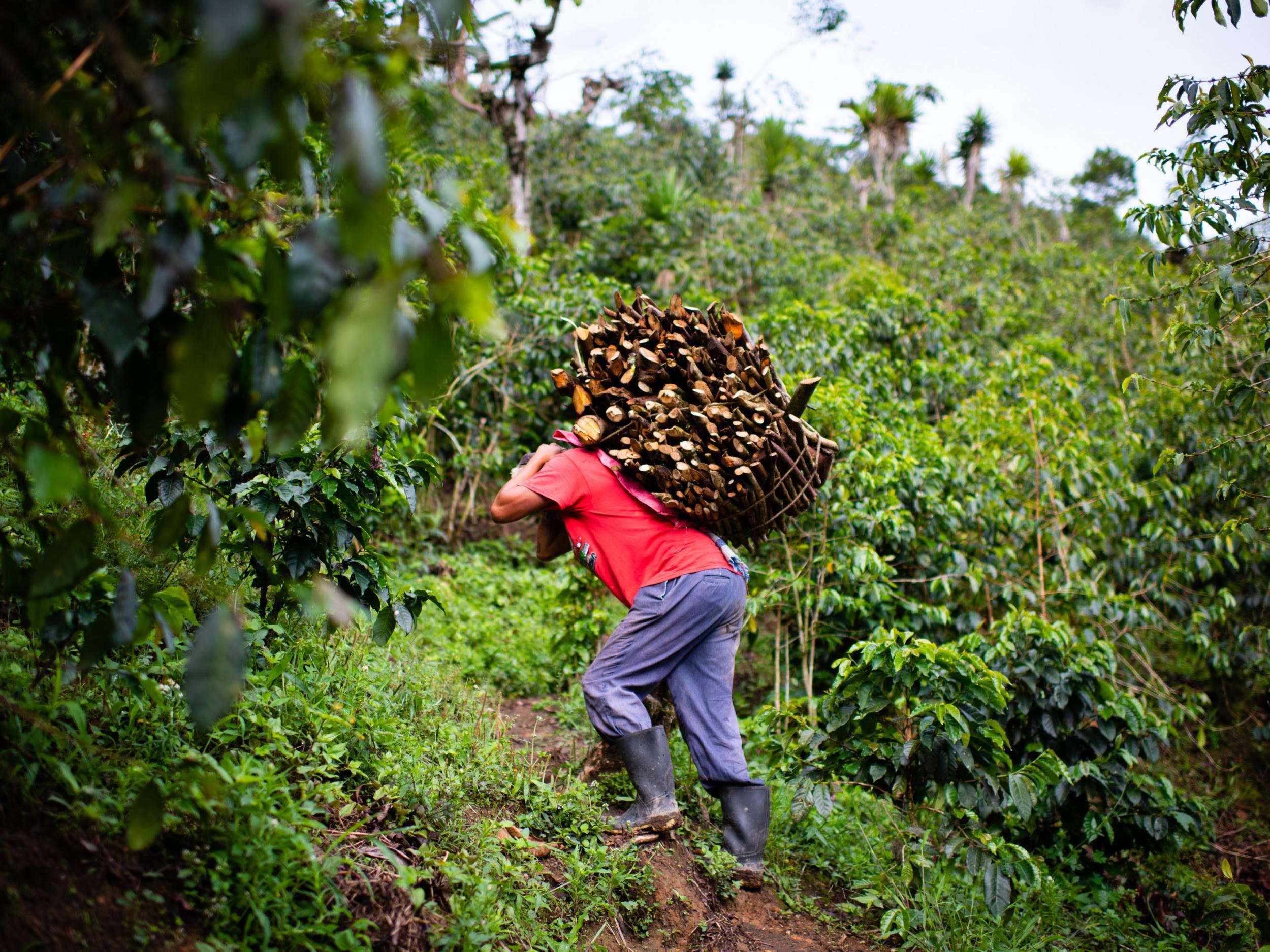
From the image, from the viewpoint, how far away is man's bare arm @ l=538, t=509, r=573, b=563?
3.24 metres

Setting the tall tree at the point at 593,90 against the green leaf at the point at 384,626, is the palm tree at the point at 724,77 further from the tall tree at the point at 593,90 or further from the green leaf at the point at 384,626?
the green leaf at the point at 384,626

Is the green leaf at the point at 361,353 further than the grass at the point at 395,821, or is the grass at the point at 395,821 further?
the grass at the point at 395,821

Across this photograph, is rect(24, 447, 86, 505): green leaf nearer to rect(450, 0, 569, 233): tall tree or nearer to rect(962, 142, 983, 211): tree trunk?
rect(450, 0, 569, 233): tall tree

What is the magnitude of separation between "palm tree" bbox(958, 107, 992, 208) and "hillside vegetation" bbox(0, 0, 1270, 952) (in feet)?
53.6

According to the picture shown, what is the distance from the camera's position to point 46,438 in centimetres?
143

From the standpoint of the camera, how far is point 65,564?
1.37m

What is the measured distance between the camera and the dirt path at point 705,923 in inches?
102

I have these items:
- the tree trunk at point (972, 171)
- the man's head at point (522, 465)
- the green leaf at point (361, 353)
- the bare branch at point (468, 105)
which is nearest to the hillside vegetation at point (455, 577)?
the green leaf at point (361, 353)

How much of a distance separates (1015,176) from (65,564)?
23226mm

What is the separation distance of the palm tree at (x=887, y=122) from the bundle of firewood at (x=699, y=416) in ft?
53.3

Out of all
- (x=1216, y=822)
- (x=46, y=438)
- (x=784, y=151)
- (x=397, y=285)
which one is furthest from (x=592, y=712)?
(x=784, y=151)

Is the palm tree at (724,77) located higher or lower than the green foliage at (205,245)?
higher

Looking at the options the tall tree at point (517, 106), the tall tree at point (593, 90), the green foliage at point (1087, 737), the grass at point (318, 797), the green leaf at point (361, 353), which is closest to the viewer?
the green leaf at point (361, 353)

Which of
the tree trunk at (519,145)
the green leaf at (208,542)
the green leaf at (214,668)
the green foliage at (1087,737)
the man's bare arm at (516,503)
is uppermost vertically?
the tree trunk at (519,145)
